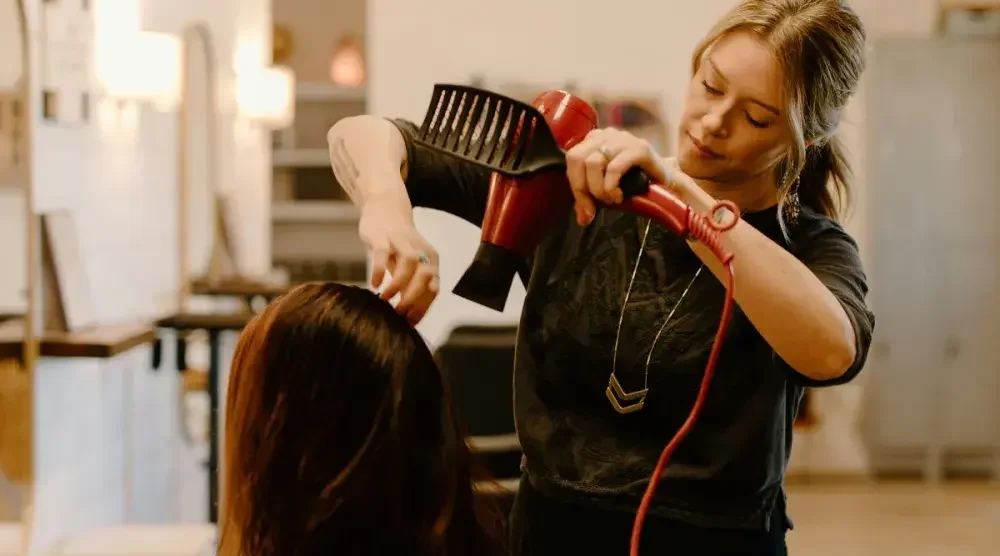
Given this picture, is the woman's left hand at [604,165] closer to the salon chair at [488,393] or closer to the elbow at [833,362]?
the elbow at [833,362]

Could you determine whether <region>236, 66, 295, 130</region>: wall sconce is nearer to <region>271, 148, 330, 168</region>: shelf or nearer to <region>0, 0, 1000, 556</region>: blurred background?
<region>0, 0, 1000, 556</region>: blurred background

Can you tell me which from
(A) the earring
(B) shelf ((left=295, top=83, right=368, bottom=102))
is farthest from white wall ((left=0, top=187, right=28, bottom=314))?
(B) shelf ((left=295, top=83, right=368, bottom=102))

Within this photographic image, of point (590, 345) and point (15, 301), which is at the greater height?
point (590, 345)

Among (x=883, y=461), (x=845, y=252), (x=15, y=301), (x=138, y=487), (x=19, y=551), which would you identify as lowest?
(x=883, y=461)

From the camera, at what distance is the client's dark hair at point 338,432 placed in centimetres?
72

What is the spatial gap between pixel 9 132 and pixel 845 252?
1534 mm

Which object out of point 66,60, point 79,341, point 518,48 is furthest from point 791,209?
point 518,48

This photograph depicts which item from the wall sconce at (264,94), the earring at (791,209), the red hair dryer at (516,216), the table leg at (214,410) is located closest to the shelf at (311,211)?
A: the wall sconce at (264,94)

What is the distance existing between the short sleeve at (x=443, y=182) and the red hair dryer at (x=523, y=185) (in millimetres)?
131

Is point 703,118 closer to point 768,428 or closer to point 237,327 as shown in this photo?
point 768,428

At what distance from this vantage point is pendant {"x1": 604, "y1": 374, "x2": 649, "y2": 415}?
0.89 meters

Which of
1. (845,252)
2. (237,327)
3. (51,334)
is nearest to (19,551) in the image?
(51,334)

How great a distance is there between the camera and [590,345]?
93 centimetres

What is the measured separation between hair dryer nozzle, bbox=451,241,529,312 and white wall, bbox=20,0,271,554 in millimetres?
1518
